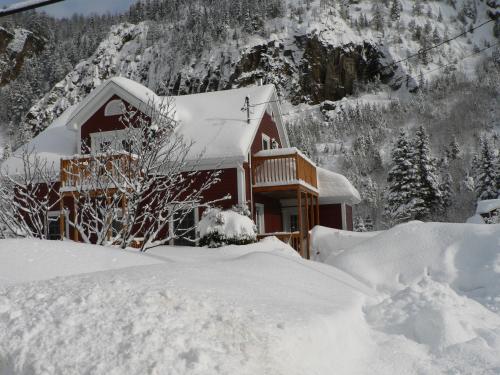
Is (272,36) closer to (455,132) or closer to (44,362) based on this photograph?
(455,132)

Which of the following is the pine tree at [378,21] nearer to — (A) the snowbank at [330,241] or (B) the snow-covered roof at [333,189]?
(B) the snow-covered roof at [333,189]

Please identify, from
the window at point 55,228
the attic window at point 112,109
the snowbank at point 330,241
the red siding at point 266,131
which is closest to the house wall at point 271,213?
the red siding at point 266,131

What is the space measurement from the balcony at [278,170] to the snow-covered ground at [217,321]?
9.22m

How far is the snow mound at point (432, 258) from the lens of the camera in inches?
346

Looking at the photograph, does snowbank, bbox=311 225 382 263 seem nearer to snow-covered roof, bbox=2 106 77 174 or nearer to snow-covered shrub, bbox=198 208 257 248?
snow-covered shrub, bbox=198 208 257 248

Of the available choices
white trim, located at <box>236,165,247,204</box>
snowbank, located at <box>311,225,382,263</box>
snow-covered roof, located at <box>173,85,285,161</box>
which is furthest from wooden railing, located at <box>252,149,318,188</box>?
snowbank, located at <box>311,225,382,263</box>

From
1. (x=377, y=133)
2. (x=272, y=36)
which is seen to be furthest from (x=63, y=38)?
(x=377, y=133)

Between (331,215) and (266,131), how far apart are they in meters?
4.57

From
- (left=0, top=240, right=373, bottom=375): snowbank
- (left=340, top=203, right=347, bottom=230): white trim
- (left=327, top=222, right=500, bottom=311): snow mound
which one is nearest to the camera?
(left=0, top=240, right=373, bottom=375): snowbank

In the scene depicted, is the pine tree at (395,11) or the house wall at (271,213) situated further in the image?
the pine tree at (395,11)

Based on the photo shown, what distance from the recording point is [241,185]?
53.0ft

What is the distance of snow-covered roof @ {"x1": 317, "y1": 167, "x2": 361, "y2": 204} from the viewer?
21.0 metres

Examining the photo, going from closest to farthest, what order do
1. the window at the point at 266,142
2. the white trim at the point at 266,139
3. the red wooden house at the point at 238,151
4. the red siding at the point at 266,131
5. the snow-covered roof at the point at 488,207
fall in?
1. the red wooden house at the point at 238,151
2. the red siding at the point at 266,131
3. the white trim at the point at 266,139
4. the window at the point at 266,142
5. the snow-covered roof at the point at 488,207

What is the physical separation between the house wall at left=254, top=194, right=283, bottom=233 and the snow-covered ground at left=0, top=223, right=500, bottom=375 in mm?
11189
